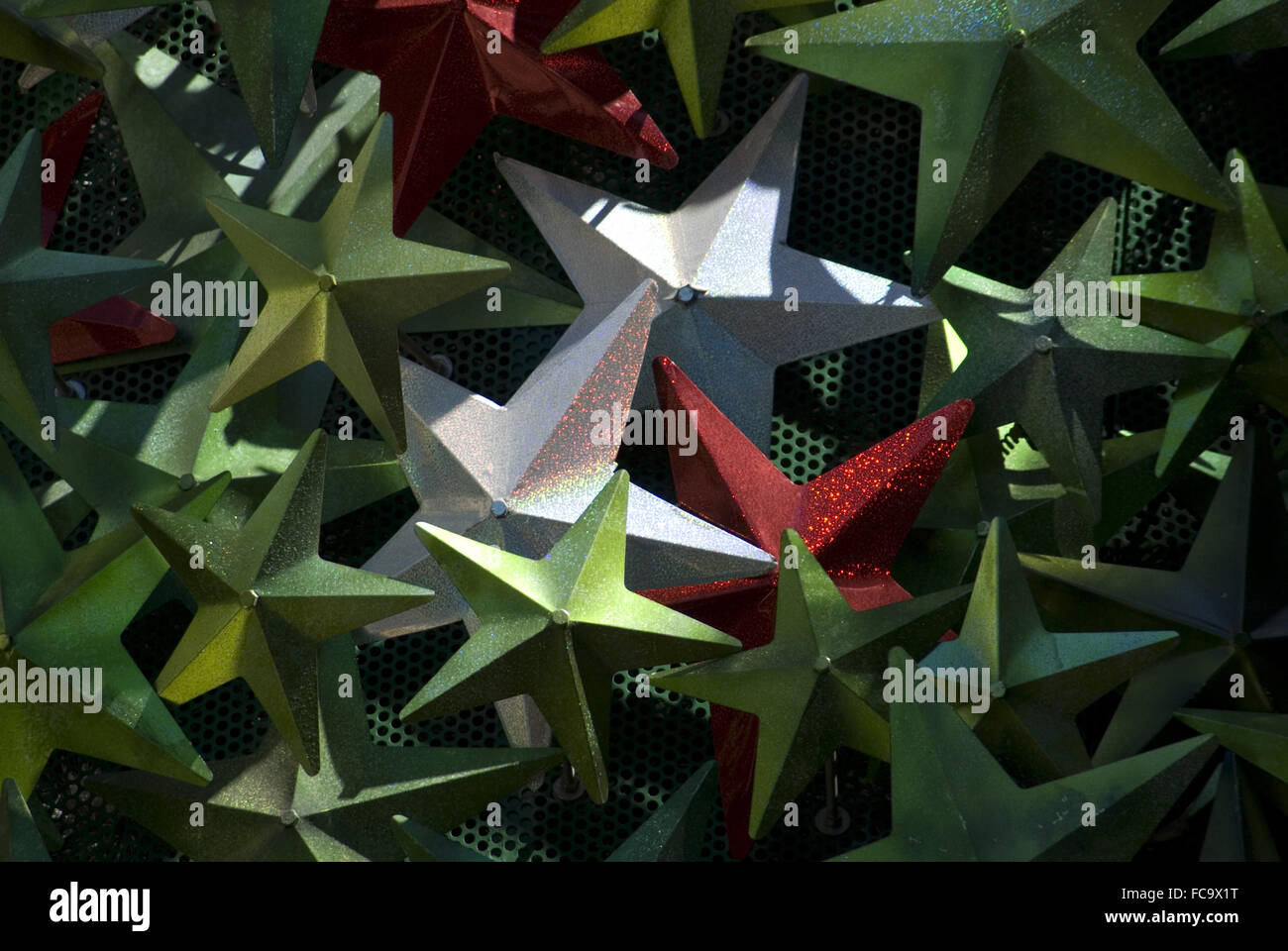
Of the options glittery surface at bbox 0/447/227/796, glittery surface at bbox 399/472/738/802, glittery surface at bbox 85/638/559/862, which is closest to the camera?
glittery surface at bbox 399/472/738/802

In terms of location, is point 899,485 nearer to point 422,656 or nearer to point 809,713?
point 809,713

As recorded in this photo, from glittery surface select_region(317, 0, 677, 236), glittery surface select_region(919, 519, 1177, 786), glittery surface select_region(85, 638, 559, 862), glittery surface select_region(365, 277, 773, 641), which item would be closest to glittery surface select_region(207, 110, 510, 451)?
glittery surface select_region(365, 277, 773, 641)

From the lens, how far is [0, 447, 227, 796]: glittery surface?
3.77 m

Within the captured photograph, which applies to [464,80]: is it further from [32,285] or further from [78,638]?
[78,638]

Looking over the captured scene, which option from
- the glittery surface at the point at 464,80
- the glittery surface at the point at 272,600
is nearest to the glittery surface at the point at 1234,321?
the glittery surface at the point at 464,80

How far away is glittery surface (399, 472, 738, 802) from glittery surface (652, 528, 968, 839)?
78 millimetres

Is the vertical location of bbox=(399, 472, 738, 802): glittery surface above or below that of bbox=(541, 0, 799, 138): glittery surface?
below

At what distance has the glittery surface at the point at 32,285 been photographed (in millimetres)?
3896

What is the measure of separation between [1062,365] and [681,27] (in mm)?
1063

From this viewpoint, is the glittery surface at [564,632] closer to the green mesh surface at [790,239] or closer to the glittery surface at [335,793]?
the glittery surface at [335,793]

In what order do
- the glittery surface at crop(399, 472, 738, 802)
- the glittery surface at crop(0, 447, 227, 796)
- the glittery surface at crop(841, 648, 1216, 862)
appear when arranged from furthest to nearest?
the glittery surface at crop(0, 447, 227, 796) → the glittery surface at crop(399, 472, 738, 802) → the glittery surface at crop(841, 648, 1216, 862)

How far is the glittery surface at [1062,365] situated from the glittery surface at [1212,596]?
16 centimetres

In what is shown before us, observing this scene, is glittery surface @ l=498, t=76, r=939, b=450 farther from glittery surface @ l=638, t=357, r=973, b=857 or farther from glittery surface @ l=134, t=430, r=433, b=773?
glittery surface @ l=134, t=430, r=433, b=773

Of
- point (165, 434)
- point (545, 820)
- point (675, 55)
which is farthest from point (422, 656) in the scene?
point (675, 55)
